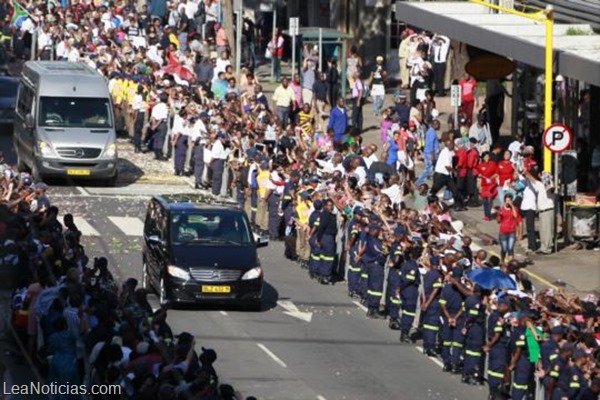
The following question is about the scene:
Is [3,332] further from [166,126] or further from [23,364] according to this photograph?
[166,126]

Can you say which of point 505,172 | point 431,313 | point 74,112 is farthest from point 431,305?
point 74,112

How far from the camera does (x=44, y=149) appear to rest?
1511 inches

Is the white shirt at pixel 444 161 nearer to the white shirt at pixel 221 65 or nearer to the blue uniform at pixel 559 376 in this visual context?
the white shirt at pixel 221 65

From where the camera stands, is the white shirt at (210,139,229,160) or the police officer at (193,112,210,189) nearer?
the white shirt at (210,139,229,160)

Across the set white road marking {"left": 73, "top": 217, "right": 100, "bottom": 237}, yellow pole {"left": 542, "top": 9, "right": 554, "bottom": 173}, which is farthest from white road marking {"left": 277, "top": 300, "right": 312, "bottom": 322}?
yellow pole {"left": 542, "top": 9, "right": 554, "bottom": 173}

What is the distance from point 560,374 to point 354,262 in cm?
774

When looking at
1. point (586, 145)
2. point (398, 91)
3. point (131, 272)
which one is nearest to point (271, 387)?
point (131, 272)

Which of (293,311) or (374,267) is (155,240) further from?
(374,267)

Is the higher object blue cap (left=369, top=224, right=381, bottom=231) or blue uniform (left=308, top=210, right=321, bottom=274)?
blue cap (left=369, top=224, right=381, bottom=231)

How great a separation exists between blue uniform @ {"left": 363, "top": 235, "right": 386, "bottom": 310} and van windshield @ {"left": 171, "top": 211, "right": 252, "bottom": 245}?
1869 millimetres

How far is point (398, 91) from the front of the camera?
4475 centimetres

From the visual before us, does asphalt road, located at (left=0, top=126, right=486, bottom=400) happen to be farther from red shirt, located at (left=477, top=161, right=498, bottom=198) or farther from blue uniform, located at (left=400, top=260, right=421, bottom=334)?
red shirt, located at (left=477, top=161, right=498, bottom=198)

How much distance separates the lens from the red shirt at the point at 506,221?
3234cm

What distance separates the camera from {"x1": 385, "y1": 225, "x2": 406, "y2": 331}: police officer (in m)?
27.9
